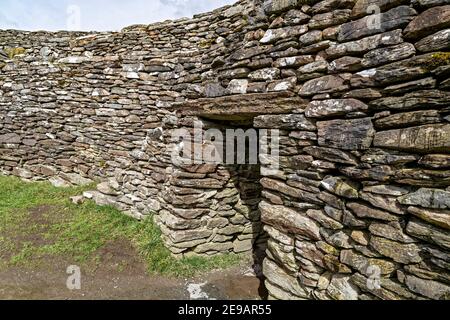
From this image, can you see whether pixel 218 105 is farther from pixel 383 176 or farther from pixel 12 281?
pixel 12 281

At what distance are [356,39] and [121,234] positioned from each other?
494cm

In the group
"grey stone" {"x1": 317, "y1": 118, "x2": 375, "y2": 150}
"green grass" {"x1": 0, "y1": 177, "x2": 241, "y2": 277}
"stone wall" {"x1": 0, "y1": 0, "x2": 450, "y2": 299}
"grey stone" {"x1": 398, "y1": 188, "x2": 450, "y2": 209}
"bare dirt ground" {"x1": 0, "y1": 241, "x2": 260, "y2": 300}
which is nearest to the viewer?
"grey stone" {"x1": 398, "y1": 188, "x2": 450, "y2": 209}

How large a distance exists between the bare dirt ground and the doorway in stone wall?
509 millimetres

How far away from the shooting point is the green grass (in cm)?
462

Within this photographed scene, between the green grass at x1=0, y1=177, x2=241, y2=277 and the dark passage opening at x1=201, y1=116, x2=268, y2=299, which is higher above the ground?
the dark passage opening at x1=201, y1=116, x2=268, y2=299

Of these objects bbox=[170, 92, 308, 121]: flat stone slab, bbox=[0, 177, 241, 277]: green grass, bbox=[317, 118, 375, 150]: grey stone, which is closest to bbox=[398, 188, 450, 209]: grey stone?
bbox=[317, 118, 375, 150]: grey stone

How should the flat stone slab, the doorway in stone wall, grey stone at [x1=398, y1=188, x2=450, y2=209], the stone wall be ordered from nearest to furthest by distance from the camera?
grey stone at [x1=398, y1=188, x2=450, y2=209], the stone wall, the flat stone slab, the doorway in stone wall

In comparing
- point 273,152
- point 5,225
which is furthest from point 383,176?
point 5,225

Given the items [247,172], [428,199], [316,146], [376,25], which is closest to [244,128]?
[247,172]

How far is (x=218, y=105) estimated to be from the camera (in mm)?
3887

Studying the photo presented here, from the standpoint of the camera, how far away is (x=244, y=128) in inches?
183

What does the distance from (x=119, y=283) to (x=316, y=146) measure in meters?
3.67

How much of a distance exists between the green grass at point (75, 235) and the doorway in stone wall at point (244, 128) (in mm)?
846

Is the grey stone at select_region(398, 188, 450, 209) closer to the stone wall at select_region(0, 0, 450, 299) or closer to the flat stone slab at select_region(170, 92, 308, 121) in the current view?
the stone wall at select_region(0, 0, 450, 299)
